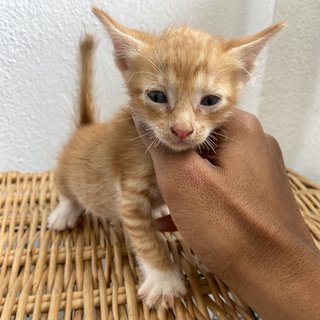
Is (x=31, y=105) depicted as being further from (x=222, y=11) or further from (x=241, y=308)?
(x=241, y=308)

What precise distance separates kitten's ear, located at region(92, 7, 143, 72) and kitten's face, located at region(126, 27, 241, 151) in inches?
0.9

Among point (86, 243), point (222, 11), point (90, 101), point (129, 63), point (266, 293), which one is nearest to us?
point (266, 293)

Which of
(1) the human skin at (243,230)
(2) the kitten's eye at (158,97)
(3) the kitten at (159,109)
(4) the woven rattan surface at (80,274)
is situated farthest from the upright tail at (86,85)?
(1) the human skin at (243,230)

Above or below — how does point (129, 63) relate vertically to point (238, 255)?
above

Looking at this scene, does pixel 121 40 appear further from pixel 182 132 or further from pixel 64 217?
pixel 64 217

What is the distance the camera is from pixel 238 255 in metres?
0.70

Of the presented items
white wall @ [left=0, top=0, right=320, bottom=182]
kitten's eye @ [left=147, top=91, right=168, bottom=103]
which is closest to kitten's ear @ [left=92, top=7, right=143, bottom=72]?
kitten's eye @ [left=147, top=91, right=168, bottom=103]

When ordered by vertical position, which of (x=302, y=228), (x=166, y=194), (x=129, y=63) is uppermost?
(x=129, y=63)

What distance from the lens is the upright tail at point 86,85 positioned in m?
1.15

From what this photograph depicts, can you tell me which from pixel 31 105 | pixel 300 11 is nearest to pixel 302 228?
pixel 300 11

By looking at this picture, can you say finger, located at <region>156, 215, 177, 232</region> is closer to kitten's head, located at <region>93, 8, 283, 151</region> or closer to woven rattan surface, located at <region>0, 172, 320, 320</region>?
woven rattan surface, located at <region>0, 172, 320, 320</region>

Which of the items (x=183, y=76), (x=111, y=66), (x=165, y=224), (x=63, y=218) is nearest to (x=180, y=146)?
(x=183, y=76)

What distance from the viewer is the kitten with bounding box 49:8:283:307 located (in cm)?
78

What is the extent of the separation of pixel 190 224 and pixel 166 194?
0.24ft
